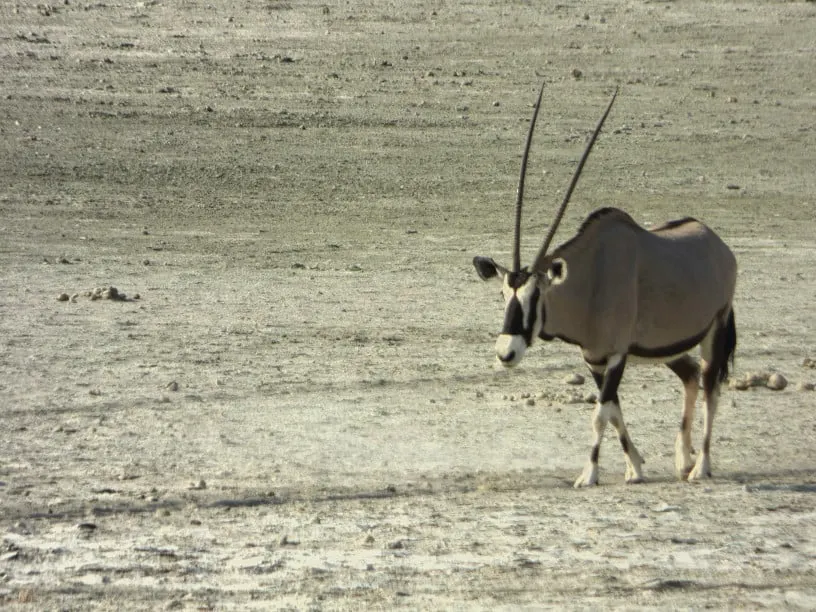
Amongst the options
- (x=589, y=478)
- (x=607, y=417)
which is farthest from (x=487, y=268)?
(x=589, y=478)

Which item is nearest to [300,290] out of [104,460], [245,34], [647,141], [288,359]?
[288,359]

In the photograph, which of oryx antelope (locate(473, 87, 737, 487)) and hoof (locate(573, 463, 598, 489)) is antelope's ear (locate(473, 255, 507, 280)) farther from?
hoof (locate(573, 463, 598, 489))

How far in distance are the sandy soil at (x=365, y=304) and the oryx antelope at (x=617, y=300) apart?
0.40 meters

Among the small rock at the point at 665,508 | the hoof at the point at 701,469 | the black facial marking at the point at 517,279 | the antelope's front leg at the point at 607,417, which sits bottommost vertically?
the hoof at the point at 701,469

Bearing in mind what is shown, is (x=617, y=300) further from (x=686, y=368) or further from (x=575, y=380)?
(x=575, y=380)

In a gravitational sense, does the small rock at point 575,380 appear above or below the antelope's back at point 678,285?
below

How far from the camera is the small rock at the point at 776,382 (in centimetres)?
1038

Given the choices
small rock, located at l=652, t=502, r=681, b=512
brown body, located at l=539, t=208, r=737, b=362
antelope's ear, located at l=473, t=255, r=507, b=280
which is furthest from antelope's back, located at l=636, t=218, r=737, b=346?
small rock, located at l=652, t=502, r=681, b=512

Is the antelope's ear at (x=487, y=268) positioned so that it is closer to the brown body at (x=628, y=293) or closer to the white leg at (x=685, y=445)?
the brown body at (x=628, y=293)

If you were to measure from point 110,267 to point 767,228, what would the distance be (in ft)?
24.0

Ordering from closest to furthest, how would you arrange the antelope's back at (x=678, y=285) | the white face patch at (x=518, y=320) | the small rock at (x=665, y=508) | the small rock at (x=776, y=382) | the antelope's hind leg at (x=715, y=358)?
1. the small rock at (x=665, y=508)
2. the white face patch at (x=518, y=320)
3. the antelope's back at (x=678, y=285)
4. the antelope's hind leg at (x=715, y=358)
5. the small rock at (x=776, y=382)

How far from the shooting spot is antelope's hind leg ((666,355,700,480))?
8.62m

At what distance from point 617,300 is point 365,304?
16.0 ft

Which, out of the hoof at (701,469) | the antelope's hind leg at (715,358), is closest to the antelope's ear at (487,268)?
the antelope's hind leg at (715,358)
